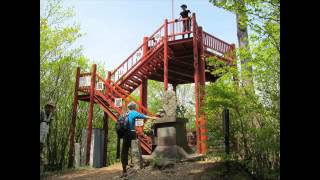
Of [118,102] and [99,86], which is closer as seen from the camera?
[118,102]

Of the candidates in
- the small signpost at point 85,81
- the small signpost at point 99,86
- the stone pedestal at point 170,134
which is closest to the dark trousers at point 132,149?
the stone pedestal at point 170,134

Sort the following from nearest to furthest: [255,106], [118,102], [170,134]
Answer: [255,106] < [170,134] < [118,102]

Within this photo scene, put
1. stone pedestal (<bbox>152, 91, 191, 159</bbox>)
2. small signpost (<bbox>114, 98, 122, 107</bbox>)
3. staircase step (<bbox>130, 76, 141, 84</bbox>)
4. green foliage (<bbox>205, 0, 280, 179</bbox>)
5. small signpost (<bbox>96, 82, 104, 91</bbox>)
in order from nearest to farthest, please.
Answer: green foliage (<bbox>205, 0, 280, 179</bbox>) → stone pedestal (<bbox>152, 91, 191, 159</bbox>) → small signpost (<bbox>114, 98, 122, 107</bbox>) → small signpost (<bbox>96, 82, 104, 91</bbox>) → staircase step (<bbox>130, 76, 141, 84</bbox>)

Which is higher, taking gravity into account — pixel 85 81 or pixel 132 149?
pixel 85 81

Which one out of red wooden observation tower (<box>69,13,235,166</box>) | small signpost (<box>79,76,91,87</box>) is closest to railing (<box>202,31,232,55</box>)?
red wooden observation tower (<box>69,13,235,166</box>)

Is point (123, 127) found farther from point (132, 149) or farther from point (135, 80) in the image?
point (135, 80)

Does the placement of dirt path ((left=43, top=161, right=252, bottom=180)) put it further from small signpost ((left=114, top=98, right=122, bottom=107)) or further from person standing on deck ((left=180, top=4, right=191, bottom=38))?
person standing on deck ((left=180, top=4, right=191, bottom=38))

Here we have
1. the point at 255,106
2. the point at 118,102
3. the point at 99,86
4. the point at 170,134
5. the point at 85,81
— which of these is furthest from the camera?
the point at 85,81

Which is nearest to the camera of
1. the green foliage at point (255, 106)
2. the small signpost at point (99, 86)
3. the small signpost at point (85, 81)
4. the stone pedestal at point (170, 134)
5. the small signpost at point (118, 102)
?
the green foliage at point (255, 106)

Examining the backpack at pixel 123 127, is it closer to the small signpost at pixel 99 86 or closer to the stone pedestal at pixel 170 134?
the stone pedestal at pixel 170 134

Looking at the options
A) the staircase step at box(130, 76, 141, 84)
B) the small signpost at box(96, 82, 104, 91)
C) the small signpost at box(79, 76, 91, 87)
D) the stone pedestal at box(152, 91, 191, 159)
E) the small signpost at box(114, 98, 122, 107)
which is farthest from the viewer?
the staircase step at box(130, 76, 141, 84)

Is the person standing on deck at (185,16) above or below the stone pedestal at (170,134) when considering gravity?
above

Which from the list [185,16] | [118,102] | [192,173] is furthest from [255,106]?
[185,16]
